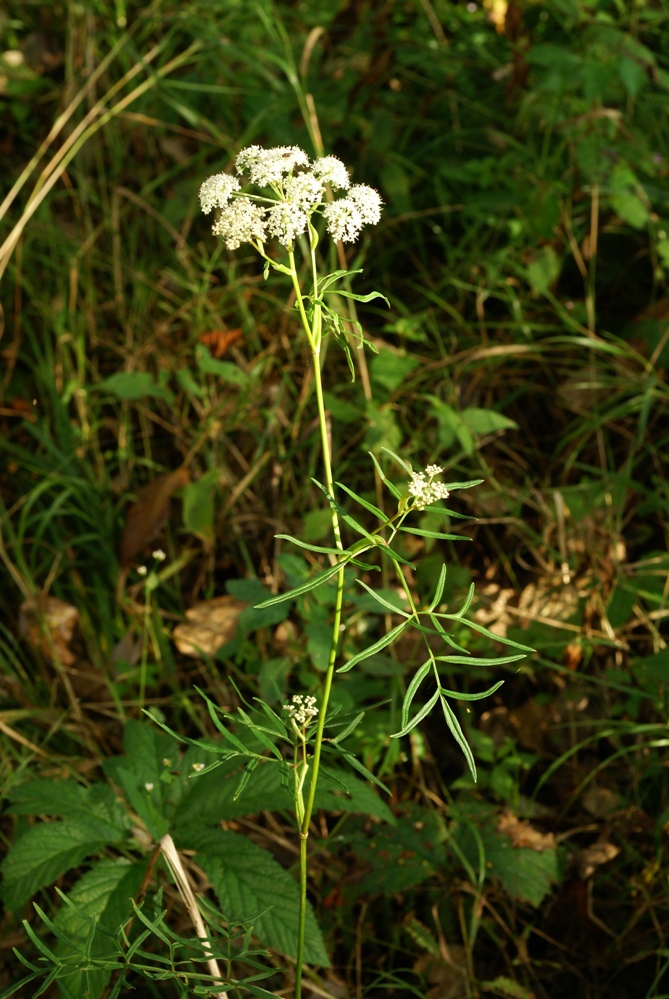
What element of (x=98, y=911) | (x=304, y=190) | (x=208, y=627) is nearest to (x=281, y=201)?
(x=304, y=190)

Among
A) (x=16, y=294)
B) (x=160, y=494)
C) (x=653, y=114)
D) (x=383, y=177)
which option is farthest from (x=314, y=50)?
(x=160, y=494)

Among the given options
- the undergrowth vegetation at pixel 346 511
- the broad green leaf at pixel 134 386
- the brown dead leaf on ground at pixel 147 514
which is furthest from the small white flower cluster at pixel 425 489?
the broad green leaf at pixel 134 386

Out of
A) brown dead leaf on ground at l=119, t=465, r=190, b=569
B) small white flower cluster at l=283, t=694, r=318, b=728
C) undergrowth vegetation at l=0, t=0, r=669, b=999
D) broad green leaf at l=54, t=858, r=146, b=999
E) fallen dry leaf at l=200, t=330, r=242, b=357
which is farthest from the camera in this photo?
fallen dry leaf at l=200, t=330, r=242, b=357

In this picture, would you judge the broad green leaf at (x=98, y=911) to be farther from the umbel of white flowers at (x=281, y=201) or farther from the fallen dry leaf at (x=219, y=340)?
the fallen dry leaf at (x=219, y=340)

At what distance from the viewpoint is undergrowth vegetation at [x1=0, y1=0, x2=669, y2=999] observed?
5.30 feet

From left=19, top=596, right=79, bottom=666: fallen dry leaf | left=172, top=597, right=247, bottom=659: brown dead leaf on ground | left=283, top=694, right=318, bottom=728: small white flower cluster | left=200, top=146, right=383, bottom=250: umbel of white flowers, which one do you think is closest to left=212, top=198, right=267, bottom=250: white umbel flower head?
left=200, top=146, right=383, bottom=250: umbel of white flowers

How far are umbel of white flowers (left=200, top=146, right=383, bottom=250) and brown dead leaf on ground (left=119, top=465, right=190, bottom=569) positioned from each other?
124 centimetres

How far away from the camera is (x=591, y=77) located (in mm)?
2463

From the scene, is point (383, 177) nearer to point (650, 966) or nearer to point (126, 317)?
point (126, 317)

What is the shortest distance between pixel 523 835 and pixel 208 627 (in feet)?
2.70

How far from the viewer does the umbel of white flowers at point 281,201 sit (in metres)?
1.09

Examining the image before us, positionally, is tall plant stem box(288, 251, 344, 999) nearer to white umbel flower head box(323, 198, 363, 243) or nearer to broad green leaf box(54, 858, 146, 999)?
white umbel flower head box(323, 198, 363, 243)

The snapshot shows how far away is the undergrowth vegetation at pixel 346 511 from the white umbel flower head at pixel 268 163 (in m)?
0.21

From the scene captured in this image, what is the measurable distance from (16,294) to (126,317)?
0.33 meters
